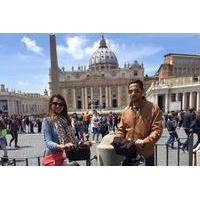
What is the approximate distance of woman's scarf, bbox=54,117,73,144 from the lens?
3187mm

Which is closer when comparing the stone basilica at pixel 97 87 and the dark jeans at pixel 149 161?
the dark jeans at pixel 149 161

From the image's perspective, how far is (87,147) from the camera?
10.7 feet

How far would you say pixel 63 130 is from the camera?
3225 millimetres

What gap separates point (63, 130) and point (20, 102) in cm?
7259

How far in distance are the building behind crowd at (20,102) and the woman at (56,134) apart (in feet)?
170

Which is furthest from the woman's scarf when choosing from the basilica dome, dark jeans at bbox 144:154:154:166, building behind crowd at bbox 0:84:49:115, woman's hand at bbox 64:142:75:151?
the basilica dome

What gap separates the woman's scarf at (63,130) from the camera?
3.19 meters

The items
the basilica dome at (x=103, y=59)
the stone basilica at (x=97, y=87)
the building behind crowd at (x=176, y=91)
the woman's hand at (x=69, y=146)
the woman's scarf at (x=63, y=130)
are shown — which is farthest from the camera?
the basilica dome at (x=103, y=59)

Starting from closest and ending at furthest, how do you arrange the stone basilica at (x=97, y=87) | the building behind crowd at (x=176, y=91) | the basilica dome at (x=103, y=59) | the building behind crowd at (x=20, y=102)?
the building behind crowd at (x=176, y=91) → the building behind crowd at (x=20, y=102) → the stone basilica at (x=97, y=87) → the basilica dome at (x=103, y=59)

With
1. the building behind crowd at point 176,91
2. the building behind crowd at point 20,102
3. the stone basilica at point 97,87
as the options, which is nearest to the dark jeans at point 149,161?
the building behind crowd at point 176,91

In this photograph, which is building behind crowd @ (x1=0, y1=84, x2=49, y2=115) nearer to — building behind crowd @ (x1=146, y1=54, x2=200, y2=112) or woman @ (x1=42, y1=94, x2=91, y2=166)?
building behind crowd @ (x1=146, y1=54, x2=200, y2=112)

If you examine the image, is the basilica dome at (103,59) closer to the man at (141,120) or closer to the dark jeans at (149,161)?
the dark jeans at (149,161)
